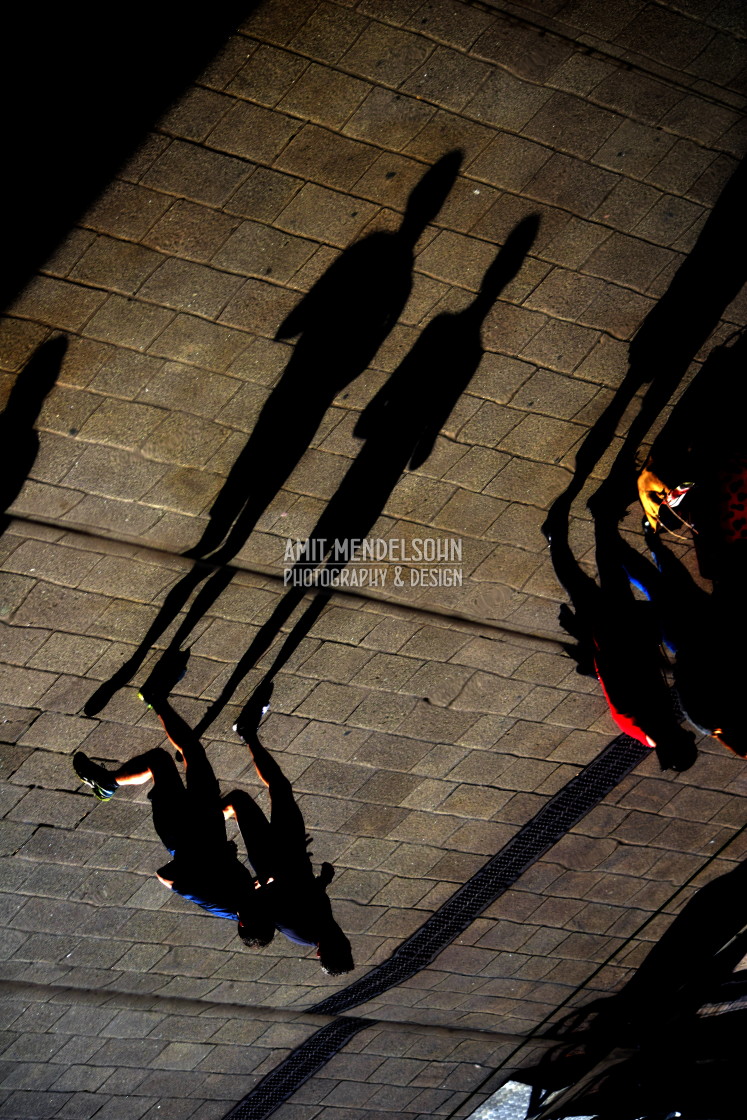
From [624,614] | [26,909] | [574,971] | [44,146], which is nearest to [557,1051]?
[574,971]

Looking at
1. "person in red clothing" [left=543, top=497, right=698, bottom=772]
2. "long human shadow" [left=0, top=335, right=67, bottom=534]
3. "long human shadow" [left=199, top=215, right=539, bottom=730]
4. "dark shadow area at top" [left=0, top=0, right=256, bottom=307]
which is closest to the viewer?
"dark shadow area at top" [left=0, top=0, right=256, bottom=307]

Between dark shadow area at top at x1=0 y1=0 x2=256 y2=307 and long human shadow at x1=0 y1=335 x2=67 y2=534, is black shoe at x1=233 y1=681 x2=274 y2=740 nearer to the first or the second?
long human shadow at x1=0 y1=335 x2=67 y2=534

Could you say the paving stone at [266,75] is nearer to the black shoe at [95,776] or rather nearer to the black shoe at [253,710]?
the black shoe at [253,710]

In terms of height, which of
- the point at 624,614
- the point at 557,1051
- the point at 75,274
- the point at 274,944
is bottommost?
the point at 557,1051

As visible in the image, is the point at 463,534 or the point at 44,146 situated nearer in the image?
the point at 44,146

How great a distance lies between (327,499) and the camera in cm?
513

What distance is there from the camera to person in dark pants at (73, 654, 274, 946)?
505 cm

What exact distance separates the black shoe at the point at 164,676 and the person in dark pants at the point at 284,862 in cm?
58

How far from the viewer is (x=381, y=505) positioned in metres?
5.19

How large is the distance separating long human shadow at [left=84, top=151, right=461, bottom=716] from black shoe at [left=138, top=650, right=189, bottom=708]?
9 centimetres

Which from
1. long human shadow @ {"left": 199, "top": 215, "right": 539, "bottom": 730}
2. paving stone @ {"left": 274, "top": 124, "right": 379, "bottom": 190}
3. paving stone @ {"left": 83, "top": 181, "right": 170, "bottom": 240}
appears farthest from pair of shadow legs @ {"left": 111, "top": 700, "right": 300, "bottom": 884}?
paving stone @ {"left": 274, "top": 124, "right": 379, "bottom": 190}

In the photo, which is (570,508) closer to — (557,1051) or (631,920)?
(631,920)

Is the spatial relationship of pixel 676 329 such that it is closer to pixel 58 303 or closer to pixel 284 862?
pixel 58 303

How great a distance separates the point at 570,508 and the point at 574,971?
436cm
